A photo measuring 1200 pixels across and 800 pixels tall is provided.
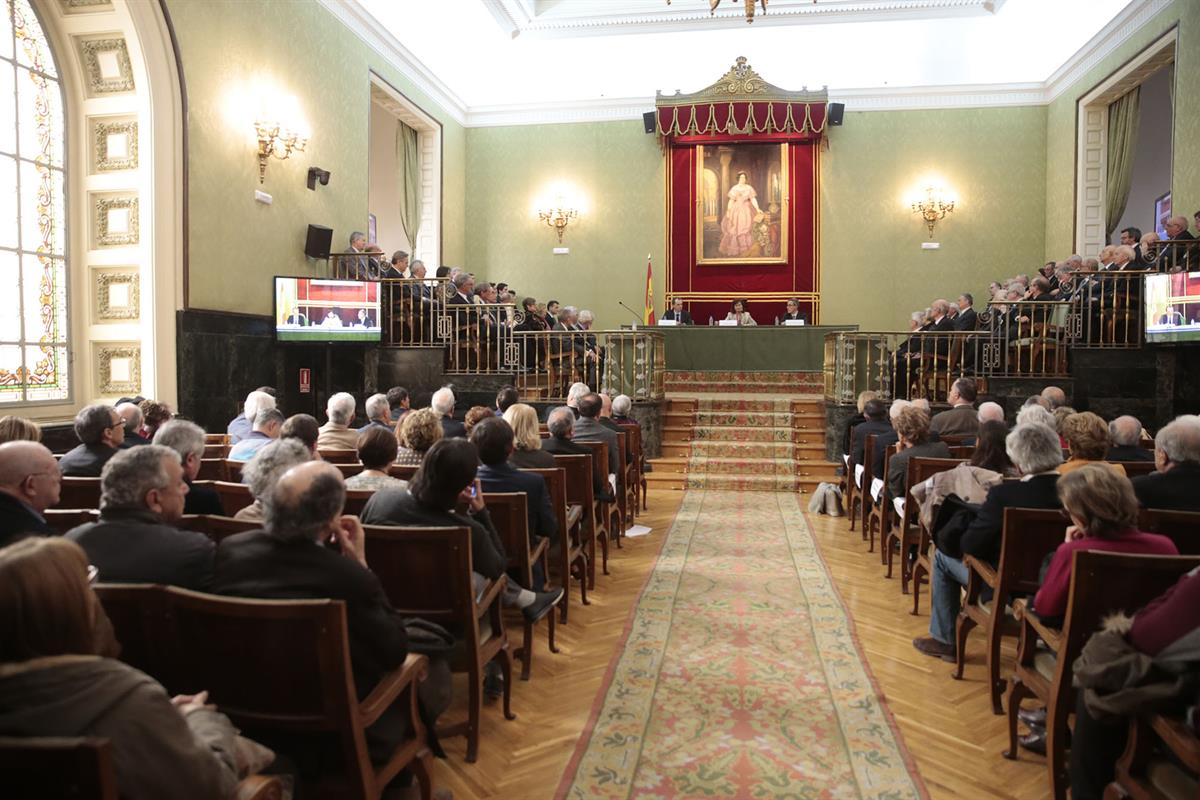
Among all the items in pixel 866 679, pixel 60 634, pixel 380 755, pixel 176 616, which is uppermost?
pixel 60 634

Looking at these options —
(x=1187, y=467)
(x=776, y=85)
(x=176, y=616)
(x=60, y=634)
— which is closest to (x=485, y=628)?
(x=176, y=616)

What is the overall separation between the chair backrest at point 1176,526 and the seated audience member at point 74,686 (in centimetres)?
293

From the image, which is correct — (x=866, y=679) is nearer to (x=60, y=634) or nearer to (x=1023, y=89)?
(x=60, y=634)

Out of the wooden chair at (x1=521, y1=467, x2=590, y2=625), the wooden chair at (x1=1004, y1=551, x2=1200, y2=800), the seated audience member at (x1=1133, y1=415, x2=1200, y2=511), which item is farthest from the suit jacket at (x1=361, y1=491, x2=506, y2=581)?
the seated audience member at (x1=1133, y1=415, x2=1200, y2=511)

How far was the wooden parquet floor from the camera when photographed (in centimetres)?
264

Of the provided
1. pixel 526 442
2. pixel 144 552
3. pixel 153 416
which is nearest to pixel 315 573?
pixel 144 552

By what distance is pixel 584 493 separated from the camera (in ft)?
15.4

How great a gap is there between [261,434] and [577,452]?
1.74 m

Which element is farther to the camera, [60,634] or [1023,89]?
[1023,89]

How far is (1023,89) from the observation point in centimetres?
1237

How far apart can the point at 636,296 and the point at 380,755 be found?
1191 centimetres

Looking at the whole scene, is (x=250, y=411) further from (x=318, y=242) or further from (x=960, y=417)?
(x=960, y=417)

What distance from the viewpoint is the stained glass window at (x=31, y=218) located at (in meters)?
5.95

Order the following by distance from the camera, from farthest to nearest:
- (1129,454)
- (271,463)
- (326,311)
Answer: (326,311)
(1129,454)
(271,463)
